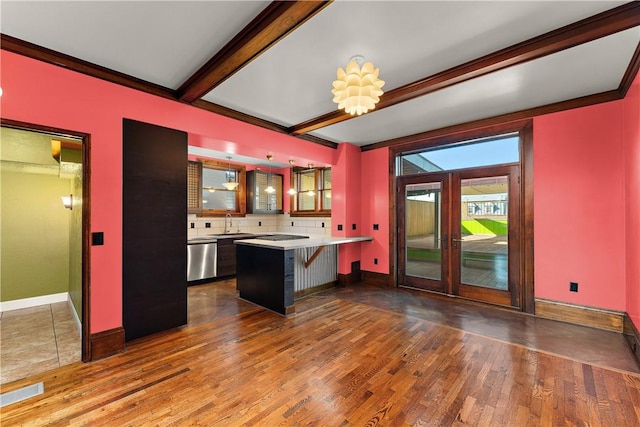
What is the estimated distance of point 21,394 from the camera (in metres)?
1.96

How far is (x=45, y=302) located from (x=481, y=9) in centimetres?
616

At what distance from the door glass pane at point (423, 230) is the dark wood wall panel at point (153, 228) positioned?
3638 millimetres

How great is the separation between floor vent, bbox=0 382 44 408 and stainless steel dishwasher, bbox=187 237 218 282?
2.88 m

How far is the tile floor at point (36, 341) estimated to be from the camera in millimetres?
2322

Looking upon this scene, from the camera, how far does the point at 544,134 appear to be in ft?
11.5

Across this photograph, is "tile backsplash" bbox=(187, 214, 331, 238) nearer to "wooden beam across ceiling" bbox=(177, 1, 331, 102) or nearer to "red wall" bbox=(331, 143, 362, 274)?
"red wall" bbox=(331, 143, 362, 274)

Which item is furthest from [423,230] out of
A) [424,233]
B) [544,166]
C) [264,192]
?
[264,192]

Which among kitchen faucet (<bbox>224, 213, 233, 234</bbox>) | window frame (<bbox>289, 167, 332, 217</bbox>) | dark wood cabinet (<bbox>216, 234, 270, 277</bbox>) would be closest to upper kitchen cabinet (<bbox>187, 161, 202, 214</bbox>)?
kitchen faucet (<bbox>224, 213, 233, 234</bbox>)

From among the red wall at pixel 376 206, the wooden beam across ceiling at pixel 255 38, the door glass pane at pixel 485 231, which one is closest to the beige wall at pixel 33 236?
the wooden beam across ceiling at pixel 255 38

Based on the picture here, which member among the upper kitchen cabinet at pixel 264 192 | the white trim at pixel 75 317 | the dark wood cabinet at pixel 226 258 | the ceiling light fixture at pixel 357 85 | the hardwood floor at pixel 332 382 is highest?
the ceiling light fixture at pixel 357 85

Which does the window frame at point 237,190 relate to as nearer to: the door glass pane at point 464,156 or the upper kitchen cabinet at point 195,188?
the upper kitchen cabinet at point 195,188

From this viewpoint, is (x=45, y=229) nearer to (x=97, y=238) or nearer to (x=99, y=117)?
(x=97, y=238)

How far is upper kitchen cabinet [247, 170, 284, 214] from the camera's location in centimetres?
640

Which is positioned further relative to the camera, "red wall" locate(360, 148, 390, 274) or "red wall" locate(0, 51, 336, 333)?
"red wall" locate(360, 148, 390, 274)
